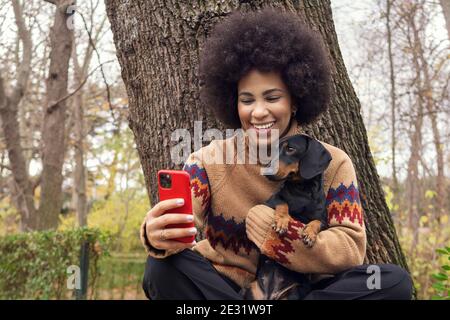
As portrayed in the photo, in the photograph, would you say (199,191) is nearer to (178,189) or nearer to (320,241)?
(178,189)

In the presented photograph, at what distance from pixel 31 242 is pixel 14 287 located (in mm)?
716

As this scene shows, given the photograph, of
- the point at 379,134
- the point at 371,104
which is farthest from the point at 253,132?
the point at 371,104

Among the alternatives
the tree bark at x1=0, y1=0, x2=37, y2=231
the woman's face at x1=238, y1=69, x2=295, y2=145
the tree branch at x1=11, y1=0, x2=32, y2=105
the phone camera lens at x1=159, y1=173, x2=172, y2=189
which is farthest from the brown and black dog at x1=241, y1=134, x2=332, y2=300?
the tree branch at x1=11, y1=0, x2=32, y2=105

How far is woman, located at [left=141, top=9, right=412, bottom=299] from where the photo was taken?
221 centimetres

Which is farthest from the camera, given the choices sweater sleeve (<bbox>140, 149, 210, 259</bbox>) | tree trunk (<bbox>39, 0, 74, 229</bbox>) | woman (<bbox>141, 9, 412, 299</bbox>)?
tree trunk (<bbox>39, 0, 74, 229</bbox>)

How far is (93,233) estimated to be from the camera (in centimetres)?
695

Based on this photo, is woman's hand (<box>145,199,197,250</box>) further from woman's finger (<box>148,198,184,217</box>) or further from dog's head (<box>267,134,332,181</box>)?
dog's head (<box>267,134,332,181</box>)

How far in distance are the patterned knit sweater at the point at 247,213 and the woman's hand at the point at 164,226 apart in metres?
0.33

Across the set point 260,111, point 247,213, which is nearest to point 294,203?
point 247,213

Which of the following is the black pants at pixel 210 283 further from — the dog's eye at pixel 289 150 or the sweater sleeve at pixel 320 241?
the dog's eye at pixel 289 150

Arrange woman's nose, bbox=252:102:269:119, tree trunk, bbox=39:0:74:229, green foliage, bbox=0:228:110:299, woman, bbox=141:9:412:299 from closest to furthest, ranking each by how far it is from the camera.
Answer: woman, bbox=141:9:412:299
woman's nose, bbox=252:102:269:119
green foliage, bbox=0:228:110:299
tree trunk, bbox=39:0:74:229

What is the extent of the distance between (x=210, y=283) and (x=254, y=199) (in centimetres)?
46

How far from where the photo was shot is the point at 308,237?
219 centimetres
